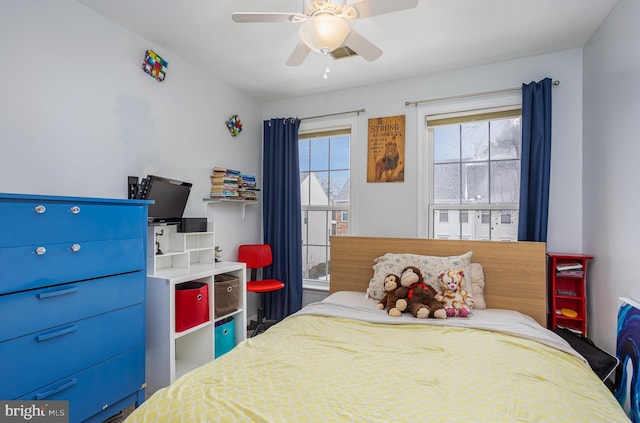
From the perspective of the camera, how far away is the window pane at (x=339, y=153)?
11.7ft

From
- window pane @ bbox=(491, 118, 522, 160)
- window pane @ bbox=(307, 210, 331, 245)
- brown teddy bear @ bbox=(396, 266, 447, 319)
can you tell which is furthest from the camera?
Answer: window pane @ bbox=(307, 210, 331, 245)

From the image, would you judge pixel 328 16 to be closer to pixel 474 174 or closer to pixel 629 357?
pixel 474 174

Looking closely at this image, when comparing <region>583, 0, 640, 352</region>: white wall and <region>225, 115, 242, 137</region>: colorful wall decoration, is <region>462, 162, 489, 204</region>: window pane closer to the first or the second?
<region>583, 0, 640, 352</region>: white wall

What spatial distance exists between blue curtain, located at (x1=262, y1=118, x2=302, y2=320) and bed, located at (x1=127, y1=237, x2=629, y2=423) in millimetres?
1300

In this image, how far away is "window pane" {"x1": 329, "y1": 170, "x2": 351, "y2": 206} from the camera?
11.7 ft

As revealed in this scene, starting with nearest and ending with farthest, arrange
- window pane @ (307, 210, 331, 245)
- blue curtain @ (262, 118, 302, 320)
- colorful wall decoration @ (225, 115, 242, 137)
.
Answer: colorful wall decoration @ (225, 115, 242, 137), blue curtain @ (262, 118, 302, 320), window pane @ (307, 210, 331, 245)

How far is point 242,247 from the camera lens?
133 inches

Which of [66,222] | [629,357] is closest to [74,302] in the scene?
[66,222]

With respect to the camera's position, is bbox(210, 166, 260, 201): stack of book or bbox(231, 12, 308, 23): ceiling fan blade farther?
bbox(210, 166, 260, 201): stack of book

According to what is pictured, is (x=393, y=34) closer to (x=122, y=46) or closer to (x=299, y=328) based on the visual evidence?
(x=122, y=46)

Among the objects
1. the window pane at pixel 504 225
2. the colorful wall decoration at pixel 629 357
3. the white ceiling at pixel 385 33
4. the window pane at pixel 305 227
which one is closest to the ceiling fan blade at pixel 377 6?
the white ceiling at pixel 385 33

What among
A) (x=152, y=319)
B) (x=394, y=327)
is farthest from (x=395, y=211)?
(x=152, y=319)

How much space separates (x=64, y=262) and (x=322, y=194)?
2507 millimetres

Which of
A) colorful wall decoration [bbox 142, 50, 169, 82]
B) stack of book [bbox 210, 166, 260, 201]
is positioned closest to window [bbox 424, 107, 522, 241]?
stack of book [bbox 210, 166, 260, 201]
